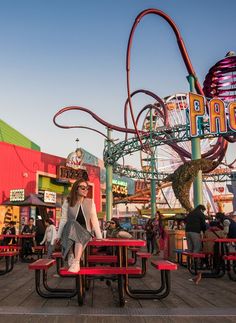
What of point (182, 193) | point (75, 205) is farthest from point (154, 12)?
point (75, 205)

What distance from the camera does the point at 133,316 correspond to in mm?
4086

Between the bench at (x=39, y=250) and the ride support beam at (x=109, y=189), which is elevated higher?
the ride support beam at (x=109, y=189)

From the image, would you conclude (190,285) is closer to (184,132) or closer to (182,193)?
(182,193)

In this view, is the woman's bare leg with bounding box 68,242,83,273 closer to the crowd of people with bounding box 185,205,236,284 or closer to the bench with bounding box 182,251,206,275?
the bench with bounding box 182,251,206,275

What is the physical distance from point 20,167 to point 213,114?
49.1 feet

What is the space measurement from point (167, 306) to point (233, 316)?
956mm

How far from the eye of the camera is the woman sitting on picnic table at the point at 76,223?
15.5 feet

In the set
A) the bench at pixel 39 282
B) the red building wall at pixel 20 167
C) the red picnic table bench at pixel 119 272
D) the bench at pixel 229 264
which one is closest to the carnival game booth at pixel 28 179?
the red building wall at pixel 20 167

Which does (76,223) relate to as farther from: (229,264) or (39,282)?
(229,264)

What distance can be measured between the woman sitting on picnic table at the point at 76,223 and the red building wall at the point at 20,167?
Result: 826 inches

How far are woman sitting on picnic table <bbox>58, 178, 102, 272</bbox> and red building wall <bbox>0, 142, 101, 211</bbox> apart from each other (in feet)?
68.9

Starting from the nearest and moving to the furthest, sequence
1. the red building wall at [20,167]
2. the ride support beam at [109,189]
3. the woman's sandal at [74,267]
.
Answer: the woman's sandal at [74,267], the red building wall at [20,167], the ride support beam at [109,189]

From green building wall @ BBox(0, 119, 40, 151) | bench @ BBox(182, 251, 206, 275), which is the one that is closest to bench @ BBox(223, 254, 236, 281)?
bench @ BBox(182, 251, 206, 275)

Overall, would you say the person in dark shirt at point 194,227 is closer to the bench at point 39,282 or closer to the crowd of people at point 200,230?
the crowd of people at point 200,230
